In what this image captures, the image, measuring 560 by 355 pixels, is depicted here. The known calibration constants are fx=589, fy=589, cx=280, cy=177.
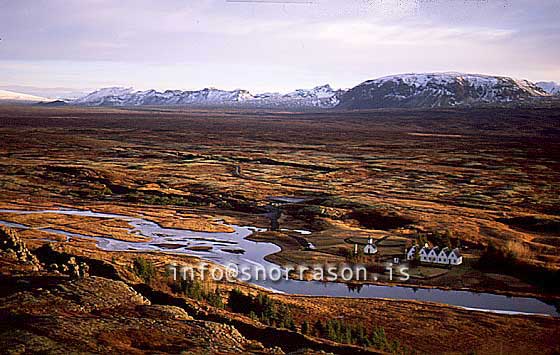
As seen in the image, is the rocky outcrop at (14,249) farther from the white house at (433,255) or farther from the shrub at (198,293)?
the white house at (433,255)

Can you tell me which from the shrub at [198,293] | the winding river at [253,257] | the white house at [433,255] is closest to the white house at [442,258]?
the white house at [433,255]

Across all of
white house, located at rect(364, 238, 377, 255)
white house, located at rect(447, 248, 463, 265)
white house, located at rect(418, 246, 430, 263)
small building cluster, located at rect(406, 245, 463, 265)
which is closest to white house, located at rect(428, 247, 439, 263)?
small building cluster, located at rect(406, 245, 463, 265)

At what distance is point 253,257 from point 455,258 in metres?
9.25

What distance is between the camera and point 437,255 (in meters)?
26.7

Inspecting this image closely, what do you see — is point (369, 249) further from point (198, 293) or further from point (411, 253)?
point (198, 293)

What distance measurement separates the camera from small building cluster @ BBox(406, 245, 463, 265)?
26.5 metres

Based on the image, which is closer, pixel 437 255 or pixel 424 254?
pixel 437 255

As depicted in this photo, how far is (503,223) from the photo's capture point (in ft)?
115

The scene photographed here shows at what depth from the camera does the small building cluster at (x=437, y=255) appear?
26.5 meters

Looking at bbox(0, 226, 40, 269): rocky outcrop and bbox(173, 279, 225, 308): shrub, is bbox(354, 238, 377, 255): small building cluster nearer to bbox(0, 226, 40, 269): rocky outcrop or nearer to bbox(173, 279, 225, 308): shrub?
bbox(173, 279, 225, 308): shrub

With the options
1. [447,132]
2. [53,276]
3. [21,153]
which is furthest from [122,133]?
[53,276]

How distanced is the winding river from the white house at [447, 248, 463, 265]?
339cm

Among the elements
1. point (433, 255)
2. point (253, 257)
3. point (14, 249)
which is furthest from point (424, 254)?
point (14, 249)

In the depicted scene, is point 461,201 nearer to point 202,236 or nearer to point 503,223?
point 503,223
